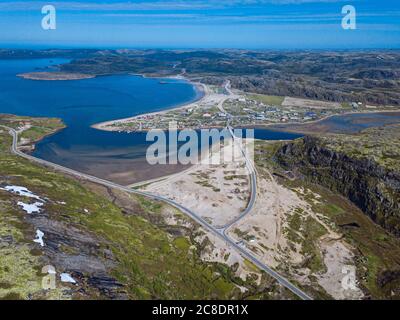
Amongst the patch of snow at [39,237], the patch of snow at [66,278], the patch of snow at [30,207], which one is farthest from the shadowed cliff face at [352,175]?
the patch of snow at [30,207]

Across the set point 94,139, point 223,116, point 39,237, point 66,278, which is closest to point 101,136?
point 94,139

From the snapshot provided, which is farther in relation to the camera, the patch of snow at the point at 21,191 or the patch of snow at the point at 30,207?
the patch of snow at the point at 21,191

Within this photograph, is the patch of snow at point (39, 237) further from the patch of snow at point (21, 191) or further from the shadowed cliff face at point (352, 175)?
the shadowed cliff face at point (352, 175)

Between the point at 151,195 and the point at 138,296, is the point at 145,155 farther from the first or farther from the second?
the point at 138,296

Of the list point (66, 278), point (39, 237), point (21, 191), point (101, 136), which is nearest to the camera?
point (66, 278)

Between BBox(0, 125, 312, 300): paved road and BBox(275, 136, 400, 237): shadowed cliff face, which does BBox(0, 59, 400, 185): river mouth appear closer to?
BBox(0, 125, 312, 300): paved road

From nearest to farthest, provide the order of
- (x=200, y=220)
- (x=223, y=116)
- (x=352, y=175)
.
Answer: (x=200, y=220) < (x=352, y=175) < (x=223, y=116)

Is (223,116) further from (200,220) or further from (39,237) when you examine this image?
(39,237)

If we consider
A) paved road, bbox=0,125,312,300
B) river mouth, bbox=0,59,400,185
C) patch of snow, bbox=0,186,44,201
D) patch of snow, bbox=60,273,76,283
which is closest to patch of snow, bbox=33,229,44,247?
patch of snow, bbox=60,273,76,283
